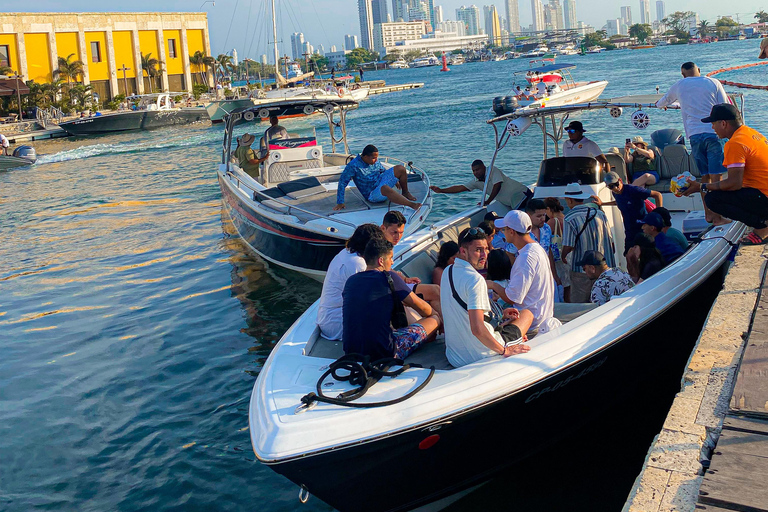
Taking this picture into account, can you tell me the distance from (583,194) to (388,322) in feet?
10.4

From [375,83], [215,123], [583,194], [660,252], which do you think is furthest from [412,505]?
[375,83]

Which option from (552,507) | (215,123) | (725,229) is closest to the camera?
(552,507)

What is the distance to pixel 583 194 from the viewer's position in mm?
6891

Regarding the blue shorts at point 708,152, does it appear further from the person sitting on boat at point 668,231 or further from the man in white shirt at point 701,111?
the person sitting on boat at point 668,231

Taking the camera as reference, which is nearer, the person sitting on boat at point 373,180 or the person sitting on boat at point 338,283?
the person sitting on boat at point 338,283

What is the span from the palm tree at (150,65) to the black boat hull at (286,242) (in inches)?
1918

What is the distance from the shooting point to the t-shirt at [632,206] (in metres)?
6.54

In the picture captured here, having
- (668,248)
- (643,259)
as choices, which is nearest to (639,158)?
(668,248)

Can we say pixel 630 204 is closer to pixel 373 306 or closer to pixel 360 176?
pixel 373 306

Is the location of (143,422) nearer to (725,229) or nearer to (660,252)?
(660,252)

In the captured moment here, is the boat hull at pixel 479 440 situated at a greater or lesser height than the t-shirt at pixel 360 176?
lesser

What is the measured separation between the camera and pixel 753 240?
20.4 feet

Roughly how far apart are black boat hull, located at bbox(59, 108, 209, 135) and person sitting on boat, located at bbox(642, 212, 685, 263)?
41.0 m

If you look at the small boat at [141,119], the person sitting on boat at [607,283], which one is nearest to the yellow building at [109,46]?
the small boat at [141,119]
